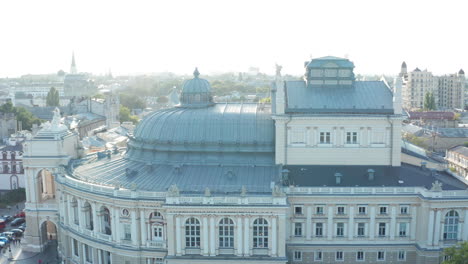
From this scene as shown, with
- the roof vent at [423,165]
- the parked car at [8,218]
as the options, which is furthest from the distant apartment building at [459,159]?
the parked car at [8,218]

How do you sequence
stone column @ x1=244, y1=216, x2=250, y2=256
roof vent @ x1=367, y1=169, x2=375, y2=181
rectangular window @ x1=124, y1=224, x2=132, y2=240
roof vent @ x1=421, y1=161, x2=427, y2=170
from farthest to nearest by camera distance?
roof vent @ x1=421, y1=161, x2=427, y2=170, roof vent @ x1=367, y1=169, x2=375, y2=181, rectangular window @ x1=124, y1=224, x2=132, y2=240, stone column @ x1=244, y1=216, x2=250, y2=256

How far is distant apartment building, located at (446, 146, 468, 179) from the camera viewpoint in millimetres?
108581

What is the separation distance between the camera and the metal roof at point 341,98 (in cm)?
6294

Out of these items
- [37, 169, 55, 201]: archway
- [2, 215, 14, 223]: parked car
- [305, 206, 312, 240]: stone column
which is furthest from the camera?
[2, 215, 14, 223]: parked car

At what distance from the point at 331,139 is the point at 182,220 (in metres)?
21.9

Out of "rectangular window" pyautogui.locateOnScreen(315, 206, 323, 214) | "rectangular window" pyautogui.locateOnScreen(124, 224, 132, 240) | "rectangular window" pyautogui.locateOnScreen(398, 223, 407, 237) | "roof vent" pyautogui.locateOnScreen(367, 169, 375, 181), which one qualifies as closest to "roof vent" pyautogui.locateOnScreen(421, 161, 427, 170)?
"roof vent" pyautogui.locateOnScreen(367, 169, 375, 181)

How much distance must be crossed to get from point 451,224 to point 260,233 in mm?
22961

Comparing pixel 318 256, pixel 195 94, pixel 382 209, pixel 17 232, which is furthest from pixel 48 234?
pixel 382 209

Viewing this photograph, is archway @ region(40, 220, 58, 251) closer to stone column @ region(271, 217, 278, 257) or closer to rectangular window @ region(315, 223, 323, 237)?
stone column @ region(271, 217, 278, 257)

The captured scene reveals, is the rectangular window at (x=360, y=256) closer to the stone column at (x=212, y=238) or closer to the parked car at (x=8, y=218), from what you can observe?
the stone column at (x=212, y=238)

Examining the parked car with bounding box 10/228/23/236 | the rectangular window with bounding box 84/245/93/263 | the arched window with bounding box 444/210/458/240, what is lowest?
the parked car with bounding box 10/228/23/236

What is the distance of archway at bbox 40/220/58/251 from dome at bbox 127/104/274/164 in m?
20.5

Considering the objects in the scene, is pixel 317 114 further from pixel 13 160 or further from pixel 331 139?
pixel 13 160

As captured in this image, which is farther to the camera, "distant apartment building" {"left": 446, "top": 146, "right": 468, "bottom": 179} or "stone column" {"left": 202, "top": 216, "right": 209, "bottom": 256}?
"distant apartment building" {"left": 446, "top": 146, "right": 468, "bottom": 179}
